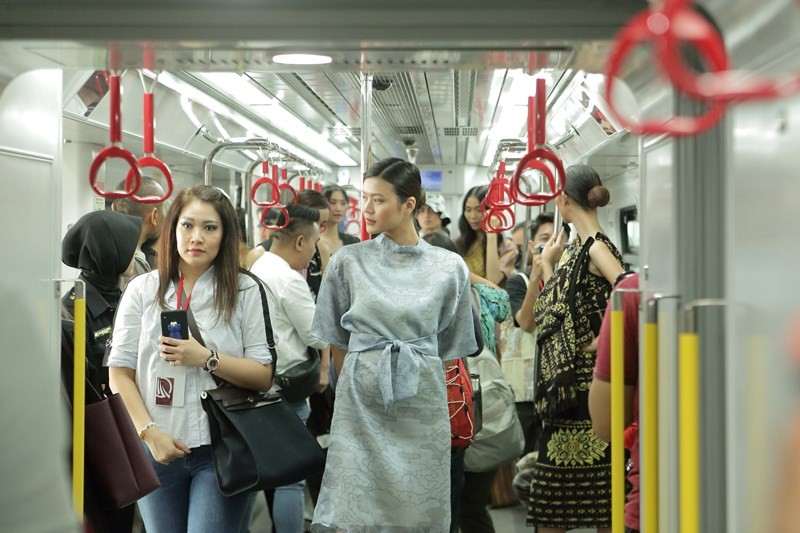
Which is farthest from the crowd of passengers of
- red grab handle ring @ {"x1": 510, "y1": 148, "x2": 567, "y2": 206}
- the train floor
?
the train floor

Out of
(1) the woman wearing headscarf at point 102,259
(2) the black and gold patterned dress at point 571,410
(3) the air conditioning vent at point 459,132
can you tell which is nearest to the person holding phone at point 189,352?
(1) the woman wearing headscarf at point 102,259

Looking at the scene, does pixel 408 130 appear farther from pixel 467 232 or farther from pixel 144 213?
pixel 144 213

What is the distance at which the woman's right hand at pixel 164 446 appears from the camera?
3.05 meters

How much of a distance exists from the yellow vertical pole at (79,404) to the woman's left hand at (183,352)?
18.1 inches

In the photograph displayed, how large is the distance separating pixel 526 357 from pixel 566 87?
2110 millimetres

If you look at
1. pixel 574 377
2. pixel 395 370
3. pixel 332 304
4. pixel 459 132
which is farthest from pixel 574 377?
pixel 459 132

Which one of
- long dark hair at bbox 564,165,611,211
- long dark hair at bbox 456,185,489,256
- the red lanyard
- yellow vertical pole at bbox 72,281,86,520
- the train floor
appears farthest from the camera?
long dark hair at bbox 456,185,489,256

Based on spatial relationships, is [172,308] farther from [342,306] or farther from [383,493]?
[383,493]

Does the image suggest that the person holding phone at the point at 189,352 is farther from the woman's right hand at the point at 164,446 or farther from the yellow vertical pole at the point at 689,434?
the yellow vertical pole at the point at 689,434

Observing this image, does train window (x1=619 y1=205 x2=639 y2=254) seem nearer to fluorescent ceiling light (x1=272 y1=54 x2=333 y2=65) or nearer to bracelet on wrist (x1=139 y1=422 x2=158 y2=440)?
bracelet on wrist (x1=139 y1=422 x2=158 y2=440)

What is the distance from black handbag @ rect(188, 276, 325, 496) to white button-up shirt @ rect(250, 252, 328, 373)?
1.01 m

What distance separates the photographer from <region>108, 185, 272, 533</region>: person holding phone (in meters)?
3.12

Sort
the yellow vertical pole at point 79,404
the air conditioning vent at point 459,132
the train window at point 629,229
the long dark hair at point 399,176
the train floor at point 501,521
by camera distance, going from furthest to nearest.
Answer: the air conditioning vent at point 459,132 → the train window at point 629,229 → the train floor at point 501,521 → the long dark hair at point 399,176 → the yellow vertical pole at point 79,404

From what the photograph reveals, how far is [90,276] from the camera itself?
152 inches
